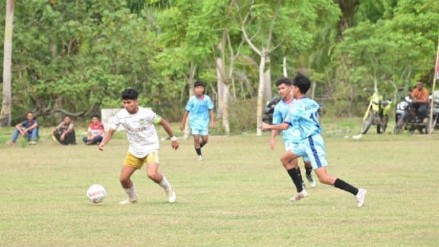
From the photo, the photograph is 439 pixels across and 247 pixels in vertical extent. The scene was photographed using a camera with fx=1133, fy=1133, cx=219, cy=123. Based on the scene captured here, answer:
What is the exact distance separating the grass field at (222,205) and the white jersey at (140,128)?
0.77 metres

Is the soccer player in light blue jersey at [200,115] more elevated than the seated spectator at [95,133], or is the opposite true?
the soccer player in light blue jersey at [200,115]

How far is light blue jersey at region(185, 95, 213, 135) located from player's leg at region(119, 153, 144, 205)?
11300 mm

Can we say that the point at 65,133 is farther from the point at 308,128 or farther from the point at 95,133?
the point at 308,128

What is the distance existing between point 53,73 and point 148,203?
3353cm

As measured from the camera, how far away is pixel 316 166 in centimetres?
1452

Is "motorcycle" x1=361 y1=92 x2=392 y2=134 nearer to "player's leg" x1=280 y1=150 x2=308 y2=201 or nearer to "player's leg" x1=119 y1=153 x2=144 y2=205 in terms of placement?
"player's leg" x1=280 y1=150 x2=308 y2=201

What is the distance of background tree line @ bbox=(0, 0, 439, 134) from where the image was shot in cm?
4072

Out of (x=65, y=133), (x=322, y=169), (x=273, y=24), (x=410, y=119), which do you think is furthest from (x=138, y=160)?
(x=273, y=24)

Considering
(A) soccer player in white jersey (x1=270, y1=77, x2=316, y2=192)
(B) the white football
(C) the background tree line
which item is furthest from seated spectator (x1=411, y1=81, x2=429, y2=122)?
(B) the white football

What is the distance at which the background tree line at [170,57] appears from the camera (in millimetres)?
40719

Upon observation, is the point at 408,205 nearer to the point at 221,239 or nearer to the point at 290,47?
the point at 221,239

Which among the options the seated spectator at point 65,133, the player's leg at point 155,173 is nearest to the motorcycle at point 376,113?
the seated spectator at point 65,133

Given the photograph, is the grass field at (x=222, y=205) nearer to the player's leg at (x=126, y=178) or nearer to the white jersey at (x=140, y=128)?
the player's leg at (x=126, y=178)

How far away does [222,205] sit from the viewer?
49.5ft
